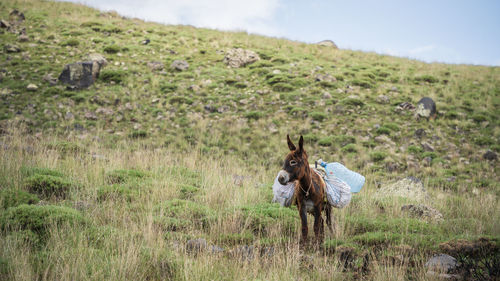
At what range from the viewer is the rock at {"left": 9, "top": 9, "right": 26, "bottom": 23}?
72.7ft

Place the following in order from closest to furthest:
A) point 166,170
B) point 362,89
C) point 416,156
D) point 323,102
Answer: point 166,170
point 416,156
point 323,102
point 362,89

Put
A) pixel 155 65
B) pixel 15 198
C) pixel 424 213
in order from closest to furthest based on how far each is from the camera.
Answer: pixel 15 198 < pixel 424 213 < pixel 155 65

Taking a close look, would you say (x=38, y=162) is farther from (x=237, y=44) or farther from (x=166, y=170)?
(x=237, y=44)

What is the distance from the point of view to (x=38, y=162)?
7852 millimetres

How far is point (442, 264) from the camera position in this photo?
418cm

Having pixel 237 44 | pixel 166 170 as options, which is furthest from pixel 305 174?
pixel 237 44

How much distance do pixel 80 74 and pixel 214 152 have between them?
9.94 metres

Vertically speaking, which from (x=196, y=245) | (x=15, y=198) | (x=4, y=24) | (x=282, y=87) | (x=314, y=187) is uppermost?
(x=4, y=24)

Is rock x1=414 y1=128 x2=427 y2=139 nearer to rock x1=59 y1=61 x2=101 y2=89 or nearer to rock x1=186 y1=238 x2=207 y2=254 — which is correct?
rock x1=186 y1=238 x2=207 y2=254

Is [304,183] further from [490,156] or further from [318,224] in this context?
[490,156]

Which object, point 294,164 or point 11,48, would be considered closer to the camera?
point 294,164

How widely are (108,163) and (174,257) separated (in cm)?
573

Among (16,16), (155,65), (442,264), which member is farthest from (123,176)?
(16,16)

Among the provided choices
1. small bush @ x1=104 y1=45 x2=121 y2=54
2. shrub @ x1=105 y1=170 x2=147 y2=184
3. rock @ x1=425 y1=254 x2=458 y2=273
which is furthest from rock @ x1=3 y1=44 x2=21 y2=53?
rock @ x1=425 y1=254 x2=458 y2=273
